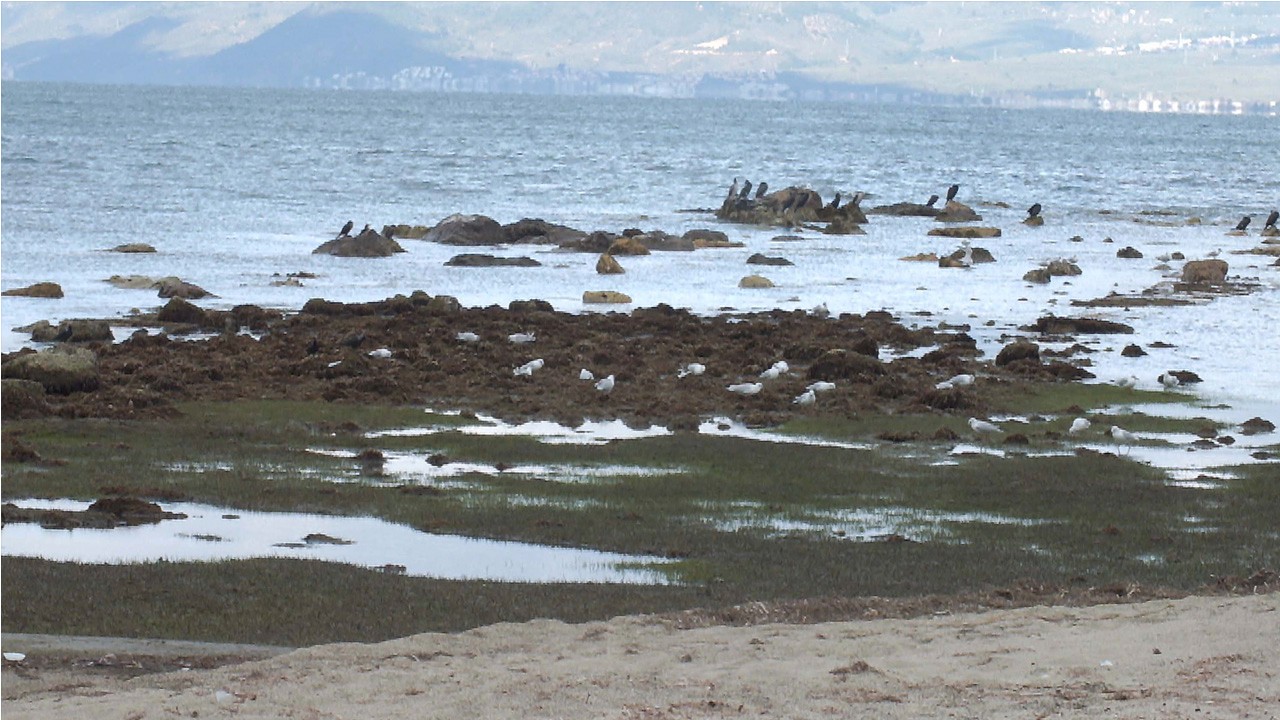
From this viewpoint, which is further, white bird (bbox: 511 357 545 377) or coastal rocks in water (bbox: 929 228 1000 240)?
coastal rocks in water (bbox: 929 228 1000 240)

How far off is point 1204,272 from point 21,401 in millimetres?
26729

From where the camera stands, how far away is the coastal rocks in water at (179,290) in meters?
31.9

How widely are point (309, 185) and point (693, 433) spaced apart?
2145 inches

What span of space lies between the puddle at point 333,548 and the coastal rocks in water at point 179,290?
1807 cm

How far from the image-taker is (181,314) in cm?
2766

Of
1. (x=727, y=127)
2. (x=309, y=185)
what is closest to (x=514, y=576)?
(x=309, y=185)

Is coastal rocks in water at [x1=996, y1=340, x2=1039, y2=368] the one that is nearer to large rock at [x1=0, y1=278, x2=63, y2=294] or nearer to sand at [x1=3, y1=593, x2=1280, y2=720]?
sand at [x1=3, y1=593, x2=1280, y2=720]

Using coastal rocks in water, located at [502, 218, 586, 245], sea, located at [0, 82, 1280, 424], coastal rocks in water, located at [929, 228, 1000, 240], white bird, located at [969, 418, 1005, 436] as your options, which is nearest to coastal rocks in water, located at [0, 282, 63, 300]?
sea, located at [0, 82, 1280, 424]

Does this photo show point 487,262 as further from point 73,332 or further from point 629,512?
point 629,512

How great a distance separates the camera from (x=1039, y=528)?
14.3 m

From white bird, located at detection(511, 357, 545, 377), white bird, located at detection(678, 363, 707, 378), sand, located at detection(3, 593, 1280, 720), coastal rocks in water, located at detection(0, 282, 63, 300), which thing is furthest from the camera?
coastal rocks in water, located at detection(0, 282, 63, 300)

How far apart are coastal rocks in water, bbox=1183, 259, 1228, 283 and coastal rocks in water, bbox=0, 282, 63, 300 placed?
74.2 feet

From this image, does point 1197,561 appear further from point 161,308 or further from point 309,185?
point 309,185

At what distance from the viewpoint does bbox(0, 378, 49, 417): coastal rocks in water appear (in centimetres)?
1825
